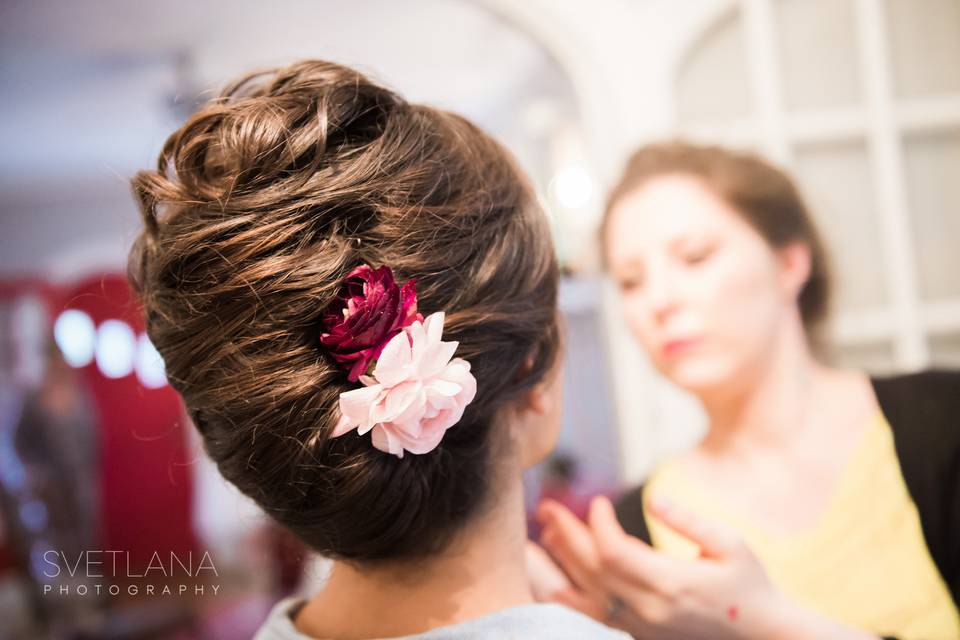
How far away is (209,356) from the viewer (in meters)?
0.50

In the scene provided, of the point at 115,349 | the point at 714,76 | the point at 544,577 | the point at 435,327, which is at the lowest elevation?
the point at 115,349

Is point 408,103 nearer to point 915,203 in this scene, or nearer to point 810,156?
point 810,156

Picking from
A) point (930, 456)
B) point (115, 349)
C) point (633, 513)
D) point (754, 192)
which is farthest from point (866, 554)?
point (115, 349)

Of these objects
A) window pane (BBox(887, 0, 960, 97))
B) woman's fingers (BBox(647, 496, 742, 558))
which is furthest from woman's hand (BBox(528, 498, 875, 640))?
window pane (BBox(887, 0, 960, 97))

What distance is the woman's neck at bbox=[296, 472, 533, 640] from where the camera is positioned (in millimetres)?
558

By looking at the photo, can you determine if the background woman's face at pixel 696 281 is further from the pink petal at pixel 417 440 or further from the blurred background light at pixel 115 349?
the blurred background light at pixel 115 349

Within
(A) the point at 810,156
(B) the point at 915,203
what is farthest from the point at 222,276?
(B) the point at 915,203

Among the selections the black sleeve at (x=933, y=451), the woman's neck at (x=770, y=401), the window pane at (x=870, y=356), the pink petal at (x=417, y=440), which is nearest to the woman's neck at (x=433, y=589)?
the pink petal at (x=417, y=440)

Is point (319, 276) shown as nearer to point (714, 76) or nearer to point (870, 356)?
point (714, 76)

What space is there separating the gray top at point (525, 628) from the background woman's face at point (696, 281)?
356 millimetres

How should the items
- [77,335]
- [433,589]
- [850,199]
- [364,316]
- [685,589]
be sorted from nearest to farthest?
1. [364,316]
2. [433,589]
3. [685,589]
4. [850,199]
5. [77,335]

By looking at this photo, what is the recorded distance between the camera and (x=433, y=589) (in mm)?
561

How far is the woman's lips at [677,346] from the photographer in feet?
Answer: 2.69

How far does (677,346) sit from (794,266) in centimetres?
18
